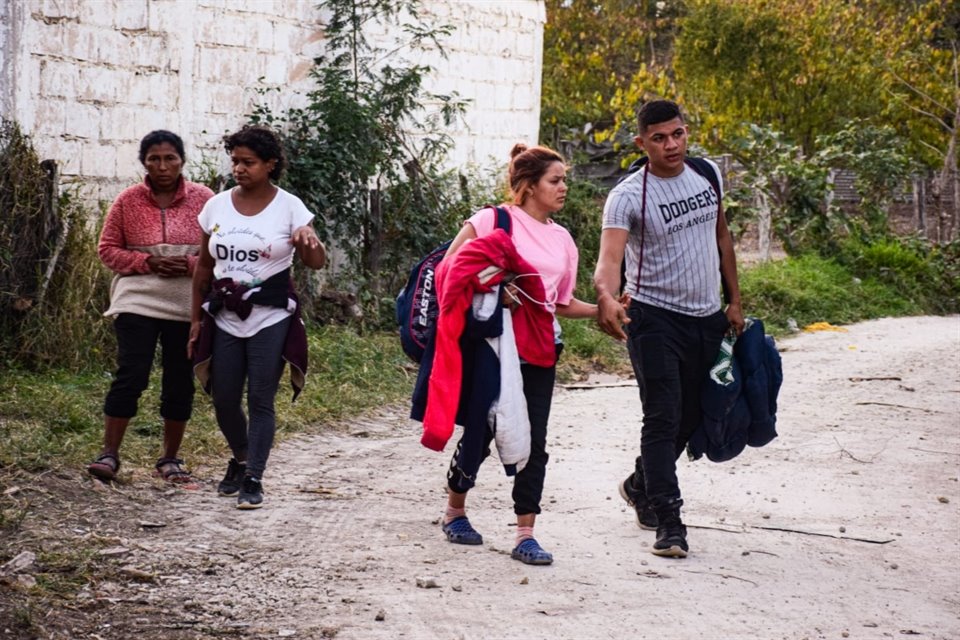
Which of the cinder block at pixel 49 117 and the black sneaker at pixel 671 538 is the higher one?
the cinder block at pixel 49 117

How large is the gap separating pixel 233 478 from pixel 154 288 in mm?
988

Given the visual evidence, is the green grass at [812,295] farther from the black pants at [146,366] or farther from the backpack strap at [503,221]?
the backpack strap at [503,221]

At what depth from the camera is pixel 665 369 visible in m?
5.41

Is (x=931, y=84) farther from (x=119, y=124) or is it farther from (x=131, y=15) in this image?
(x=119, y=124)

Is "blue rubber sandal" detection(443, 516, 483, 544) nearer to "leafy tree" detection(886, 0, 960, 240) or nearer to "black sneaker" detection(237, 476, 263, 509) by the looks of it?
"black sneaker" detection(237, 476, 263, 509)

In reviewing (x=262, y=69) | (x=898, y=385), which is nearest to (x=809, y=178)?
(x=898, y=385)

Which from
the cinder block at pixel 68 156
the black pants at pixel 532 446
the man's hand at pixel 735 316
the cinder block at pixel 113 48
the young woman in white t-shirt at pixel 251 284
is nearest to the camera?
the black pants at pixel 532 446

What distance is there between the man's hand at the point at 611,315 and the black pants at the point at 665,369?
0.30 meters

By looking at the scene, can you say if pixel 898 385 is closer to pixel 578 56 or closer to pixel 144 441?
pixel 144 441

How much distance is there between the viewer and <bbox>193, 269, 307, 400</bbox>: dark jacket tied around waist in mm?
5809

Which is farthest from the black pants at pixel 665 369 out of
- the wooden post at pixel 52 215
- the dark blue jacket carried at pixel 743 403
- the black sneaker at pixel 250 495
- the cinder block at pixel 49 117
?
the cinder block at pixel 49 117

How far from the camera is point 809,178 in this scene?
17766 millimetres

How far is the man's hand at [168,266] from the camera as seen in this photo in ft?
20.4

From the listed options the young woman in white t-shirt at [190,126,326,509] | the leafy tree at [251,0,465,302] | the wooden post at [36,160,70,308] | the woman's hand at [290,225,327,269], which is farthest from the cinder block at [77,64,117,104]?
the woman's hand at [290,225,327,269]
